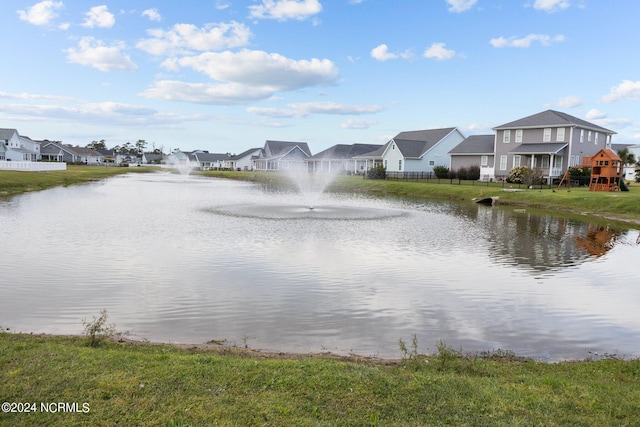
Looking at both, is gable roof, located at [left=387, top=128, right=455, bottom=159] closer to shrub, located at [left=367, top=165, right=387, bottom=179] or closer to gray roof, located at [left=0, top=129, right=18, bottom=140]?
shrub, located at [left=367, top=165, right=387, bottom=179]

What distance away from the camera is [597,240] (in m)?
23.9

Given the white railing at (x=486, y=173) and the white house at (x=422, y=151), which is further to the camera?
the white house at (x=422, y=151)

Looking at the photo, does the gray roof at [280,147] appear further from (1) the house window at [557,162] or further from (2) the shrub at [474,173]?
(1) the house window at [557,162]

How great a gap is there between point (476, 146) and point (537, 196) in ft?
81.4

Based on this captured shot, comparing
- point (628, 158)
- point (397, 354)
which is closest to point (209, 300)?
point (397, 354)

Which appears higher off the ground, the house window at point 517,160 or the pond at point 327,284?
the house window at point 517,160

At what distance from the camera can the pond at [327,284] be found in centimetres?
996

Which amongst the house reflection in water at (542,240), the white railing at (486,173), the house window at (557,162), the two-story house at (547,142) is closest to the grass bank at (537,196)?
the house reflection in water at (542,240)

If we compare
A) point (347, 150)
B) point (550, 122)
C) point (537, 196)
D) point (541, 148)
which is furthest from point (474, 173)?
point (347, 150)

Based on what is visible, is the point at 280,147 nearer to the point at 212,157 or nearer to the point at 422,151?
the point at 422,151

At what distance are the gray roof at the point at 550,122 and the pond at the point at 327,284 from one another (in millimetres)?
31755

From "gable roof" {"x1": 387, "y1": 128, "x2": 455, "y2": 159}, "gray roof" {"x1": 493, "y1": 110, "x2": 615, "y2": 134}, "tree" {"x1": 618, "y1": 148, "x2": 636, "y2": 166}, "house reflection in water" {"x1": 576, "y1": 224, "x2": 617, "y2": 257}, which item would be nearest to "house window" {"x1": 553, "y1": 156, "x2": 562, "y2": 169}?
"gray roof" {"x1": 493, "y1": 110, "x2": 615, "y2": 134}

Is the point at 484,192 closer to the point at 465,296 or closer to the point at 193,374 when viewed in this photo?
the point at 465,296

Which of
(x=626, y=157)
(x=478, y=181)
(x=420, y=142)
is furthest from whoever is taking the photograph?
(x=420, y=142)
